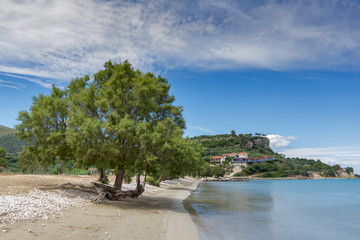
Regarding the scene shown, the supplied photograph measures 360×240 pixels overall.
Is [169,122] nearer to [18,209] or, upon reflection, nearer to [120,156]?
[120,156]

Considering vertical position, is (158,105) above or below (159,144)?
above

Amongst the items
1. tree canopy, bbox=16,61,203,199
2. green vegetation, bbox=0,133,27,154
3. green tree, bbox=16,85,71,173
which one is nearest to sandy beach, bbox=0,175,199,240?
tree canopy, bbox=16,61,203,199

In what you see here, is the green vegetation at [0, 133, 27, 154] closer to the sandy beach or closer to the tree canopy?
the tree canopy

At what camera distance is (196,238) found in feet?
43.8

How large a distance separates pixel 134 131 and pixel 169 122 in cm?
370

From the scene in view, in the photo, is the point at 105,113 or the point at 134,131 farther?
the point at 105,113

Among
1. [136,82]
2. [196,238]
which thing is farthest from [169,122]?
[196,238]

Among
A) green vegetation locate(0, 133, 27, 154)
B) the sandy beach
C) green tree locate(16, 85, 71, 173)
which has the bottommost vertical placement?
the sandy beach

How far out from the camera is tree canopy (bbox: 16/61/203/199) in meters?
20.0

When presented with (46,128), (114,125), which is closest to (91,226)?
(114,125)

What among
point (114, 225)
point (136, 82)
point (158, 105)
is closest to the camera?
point (114, 225)

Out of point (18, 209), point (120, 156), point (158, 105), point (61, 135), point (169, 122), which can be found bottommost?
point (18, 209)

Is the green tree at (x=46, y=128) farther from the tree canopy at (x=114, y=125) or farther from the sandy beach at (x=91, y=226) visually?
the sandy beach at (x=91, y=226)

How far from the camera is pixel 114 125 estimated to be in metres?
20.7
